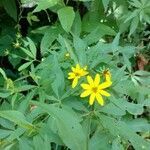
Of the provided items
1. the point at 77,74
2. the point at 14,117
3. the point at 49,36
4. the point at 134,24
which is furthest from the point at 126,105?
the point at 49,36

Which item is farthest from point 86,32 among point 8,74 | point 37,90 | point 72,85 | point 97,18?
point 72,85

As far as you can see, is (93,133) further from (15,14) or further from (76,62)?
(15,14)

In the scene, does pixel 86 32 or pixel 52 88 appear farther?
pixel 86 32

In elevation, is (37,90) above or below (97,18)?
above

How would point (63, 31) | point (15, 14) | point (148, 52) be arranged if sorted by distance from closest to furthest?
1. point (63, 31)
2. point (15, 14)
3. point (148, 52)

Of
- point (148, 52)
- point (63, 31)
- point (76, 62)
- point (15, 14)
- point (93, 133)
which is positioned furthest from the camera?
point (148, 52)

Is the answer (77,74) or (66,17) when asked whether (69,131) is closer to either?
(77,74)

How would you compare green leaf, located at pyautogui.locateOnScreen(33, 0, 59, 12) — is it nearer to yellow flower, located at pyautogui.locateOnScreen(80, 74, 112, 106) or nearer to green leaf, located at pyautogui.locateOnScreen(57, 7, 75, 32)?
green leaf, located at pyautogui.locateOnScreen(57, 7, 75, 32)

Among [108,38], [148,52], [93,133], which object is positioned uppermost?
[93,133]
